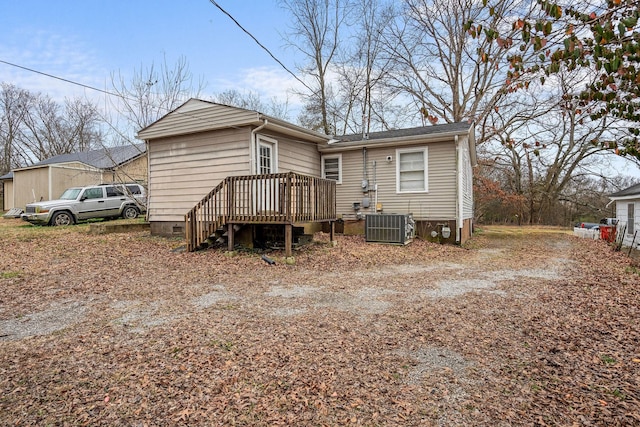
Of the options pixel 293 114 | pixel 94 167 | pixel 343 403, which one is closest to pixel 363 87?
pixel 293 114

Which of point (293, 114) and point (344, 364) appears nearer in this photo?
point (344, 364)

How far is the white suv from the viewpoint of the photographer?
12992 millimetres

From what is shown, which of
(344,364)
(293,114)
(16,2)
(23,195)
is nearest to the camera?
(344,364)

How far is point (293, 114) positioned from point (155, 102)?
1214 centimetres

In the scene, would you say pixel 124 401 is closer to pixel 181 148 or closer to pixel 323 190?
pixel 323 190

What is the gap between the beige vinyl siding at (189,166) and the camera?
9.33m

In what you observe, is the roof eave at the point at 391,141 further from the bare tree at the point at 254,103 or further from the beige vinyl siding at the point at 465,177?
the bare tree at the point at 254,103

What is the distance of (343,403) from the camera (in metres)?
2.41

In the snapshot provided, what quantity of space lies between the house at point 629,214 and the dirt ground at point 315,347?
10014 mm

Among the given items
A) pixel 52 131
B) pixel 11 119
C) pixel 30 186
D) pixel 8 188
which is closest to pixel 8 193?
pixel 8 188

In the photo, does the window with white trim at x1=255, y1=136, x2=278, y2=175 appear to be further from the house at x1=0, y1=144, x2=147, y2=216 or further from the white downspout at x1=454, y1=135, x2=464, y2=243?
the house at x1=0, y1=144, x2=147, y2=216

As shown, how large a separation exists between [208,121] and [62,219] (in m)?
8.18

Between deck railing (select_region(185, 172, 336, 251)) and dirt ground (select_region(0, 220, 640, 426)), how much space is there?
5.12 ft

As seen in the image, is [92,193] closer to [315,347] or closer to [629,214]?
[315,347]
